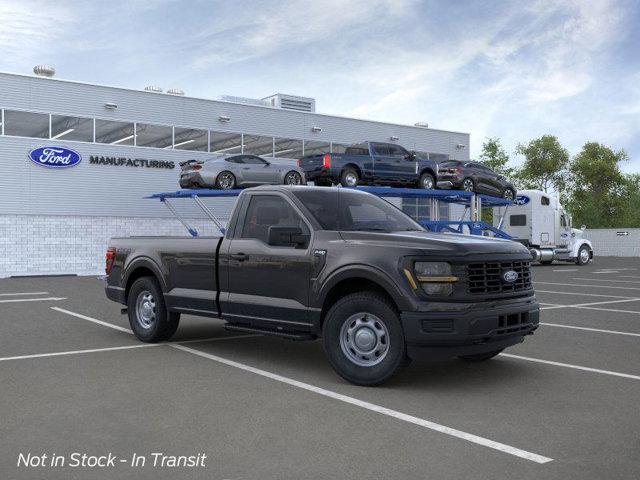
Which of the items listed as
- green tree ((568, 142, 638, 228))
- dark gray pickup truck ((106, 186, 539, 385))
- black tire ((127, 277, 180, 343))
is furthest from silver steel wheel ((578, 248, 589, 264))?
green tree ((568, 142, 638, 228))

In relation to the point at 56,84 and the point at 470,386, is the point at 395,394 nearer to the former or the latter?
the point at 470,386

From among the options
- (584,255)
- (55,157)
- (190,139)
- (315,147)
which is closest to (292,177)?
(190,139)

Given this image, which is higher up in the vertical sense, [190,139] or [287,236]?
[190,139]

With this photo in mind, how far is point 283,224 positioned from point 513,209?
26.9m

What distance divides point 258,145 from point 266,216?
2513 centimetres

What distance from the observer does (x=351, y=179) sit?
2348 centimetres

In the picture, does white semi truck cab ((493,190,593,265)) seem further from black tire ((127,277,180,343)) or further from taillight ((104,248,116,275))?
black tire ((127,277,180,343))

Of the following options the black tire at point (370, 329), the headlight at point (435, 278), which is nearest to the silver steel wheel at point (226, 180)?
the black tire at point (370, 329)

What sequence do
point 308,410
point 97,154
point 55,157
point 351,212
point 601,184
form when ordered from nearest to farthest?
point 308,410 → point 351,212 → point 55,157 → point 97,154 → point 601,184

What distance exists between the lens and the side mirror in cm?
703

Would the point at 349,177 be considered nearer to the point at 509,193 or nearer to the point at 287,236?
the point at 509,193

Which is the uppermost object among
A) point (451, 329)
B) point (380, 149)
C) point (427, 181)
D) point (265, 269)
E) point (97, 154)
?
point (97, 154)

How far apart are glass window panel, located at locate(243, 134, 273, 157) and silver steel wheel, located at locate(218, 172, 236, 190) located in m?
8.37

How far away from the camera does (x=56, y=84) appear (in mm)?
27438
